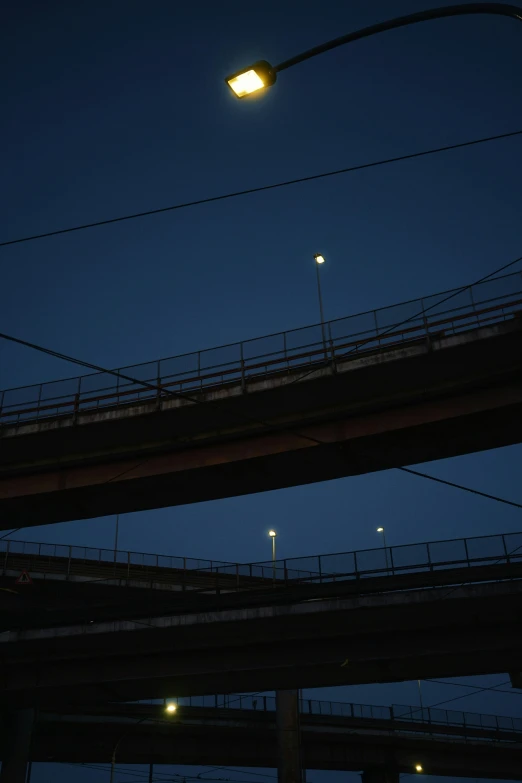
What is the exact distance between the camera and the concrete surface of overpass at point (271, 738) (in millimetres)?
48344

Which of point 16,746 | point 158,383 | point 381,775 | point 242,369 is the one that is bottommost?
point 381,775

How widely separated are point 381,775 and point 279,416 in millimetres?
43270

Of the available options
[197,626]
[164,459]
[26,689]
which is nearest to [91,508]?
[164,459]

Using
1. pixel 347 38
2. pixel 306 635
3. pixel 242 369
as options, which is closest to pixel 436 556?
pixel 306 635

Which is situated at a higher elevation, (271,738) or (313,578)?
(313,578)

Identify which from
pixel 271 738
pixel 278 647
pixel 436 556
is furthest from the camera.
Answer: pixel 271 738

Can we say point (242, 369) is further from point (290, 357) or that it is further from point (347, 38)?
point (347, 38)

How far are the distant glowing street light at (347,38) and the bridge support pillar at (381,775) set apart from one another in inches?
2305

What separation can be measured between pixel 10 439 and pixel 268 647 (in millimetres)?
16014

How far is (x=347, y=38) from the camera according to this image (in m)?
8.39

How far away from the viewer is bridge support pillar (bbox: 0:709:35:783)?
137 feet

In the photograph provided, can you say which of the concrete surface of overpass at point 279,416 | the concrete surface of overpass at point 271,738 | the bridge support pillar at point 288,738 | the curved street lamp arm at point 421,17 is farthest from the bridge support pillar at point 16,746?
the curved street lamp arm at point 421,17

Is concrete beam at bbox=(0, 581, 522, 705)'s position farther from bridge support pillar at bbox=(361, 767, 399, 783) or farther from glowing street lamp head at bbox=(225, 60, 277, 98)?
glowing street lamp head at bbox=(225, 60, 277, 98)

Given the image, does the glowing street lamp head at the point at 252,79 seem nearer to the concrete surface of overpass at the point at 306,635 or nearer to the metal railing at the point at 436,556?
the concrete surface of overpass at the point at 306,635
